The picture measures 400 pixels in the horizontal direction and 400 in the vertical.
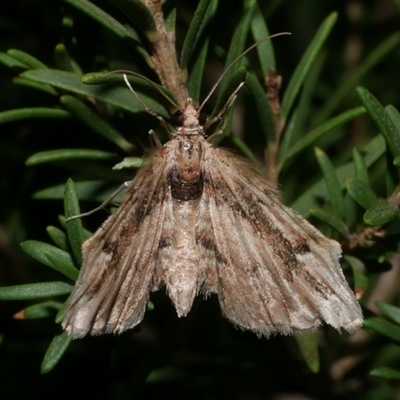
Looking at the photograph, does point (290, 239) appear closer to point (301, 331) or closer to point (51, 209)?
point (301, 331)

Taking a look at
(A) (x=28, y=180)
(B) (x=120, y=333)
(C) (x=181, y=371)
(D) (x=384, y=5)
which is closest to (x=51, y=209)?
(A) (x=28, y=180)

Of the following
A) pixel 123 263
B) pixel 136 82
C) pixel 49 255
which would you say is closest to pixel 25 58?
pixel 136 82

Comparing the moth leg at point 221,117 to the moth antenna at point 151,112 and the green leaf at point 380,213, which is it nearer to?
the moth antenna at point 151,112

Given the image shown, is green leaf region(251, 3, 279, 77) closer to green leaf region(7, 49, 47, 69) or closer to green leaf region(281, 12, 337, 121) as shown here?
green leaf region(281, 12, 337, 121)

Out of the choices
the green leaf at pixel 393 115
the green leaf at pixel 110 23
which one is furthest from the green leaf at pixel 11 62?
the green leaf at pixel 393 115

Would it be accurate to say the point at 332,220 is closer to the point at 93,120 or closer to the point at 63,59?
the point at 93,120

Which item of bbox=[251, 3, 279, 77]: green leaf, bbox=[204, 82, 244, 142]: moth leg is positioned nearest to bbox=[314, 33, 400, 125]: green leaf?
bbox=[251, 3, 279, 77]: green leaf
